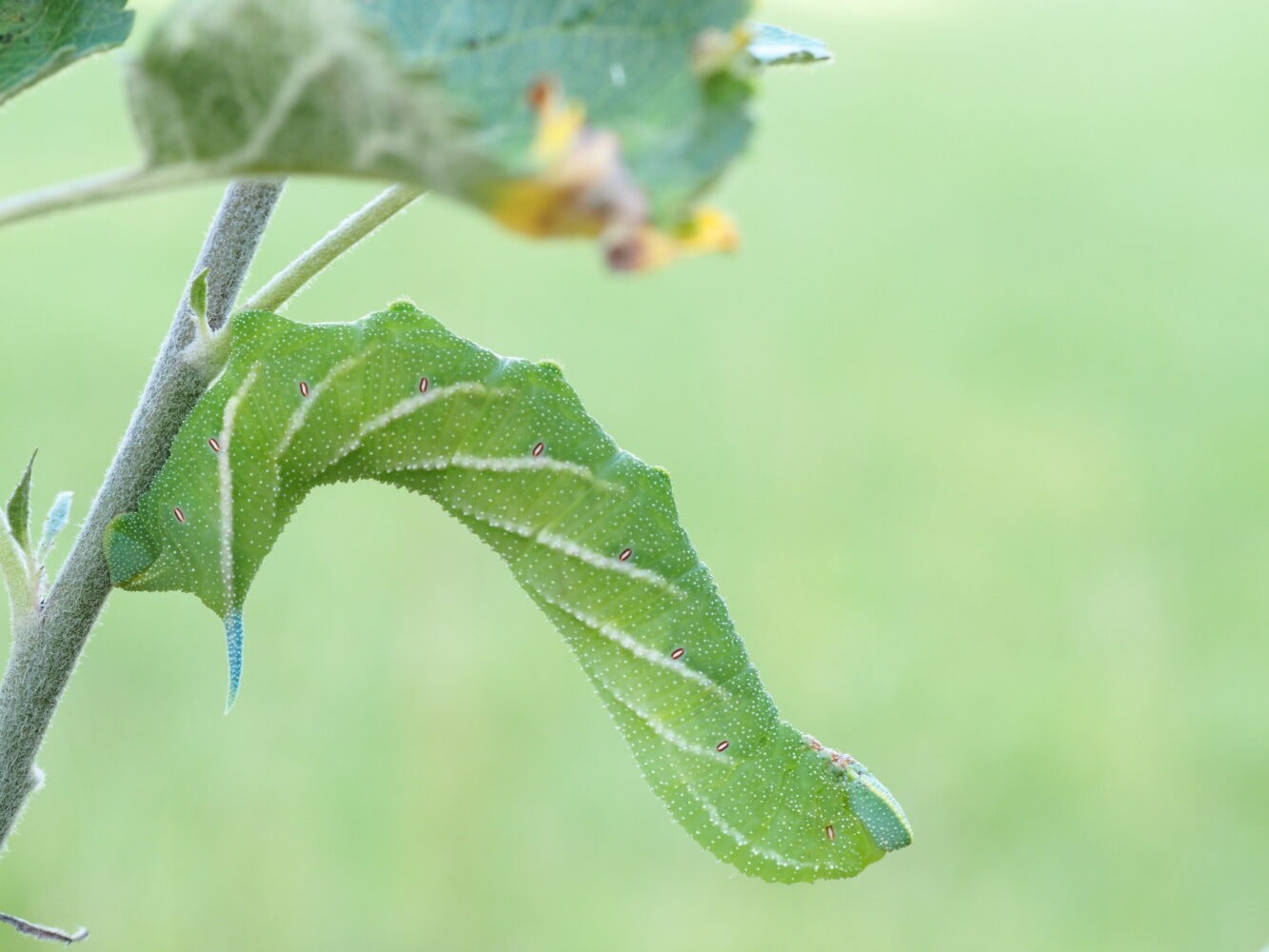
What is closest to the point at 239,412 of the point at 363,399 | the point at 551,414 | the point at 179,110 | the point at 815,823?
the point at 363,399

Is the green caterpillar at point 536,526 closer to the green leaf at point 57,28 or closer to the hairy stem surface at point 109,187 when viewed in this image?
the green leaf at point 57,28

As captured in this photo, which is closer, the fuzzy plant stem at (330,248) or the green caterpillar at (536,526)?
the fuzzy plant stem at (330,248)

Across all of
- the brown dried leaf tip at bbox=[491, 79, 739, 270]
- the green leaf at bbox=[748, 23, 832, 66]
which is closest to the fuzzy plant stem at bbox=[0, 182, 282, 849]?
the green leaf at bbox=[748, 23, 832, 66]

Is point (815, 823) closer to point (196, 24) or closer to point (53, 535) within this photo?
point (53, 535)

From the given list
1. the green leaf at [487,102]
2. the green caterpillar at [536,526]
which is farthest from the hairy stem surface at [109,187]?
the green caterpillar at [536,526]

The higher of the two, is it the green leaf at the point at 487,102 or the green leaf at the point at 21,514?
the green leaf at the point at 487,102

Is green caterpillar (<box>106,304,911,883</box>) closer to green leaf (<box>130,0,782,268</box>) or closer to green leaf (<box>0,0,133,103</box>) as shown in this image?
green leaf (<box>0,0,133,103</box>)
